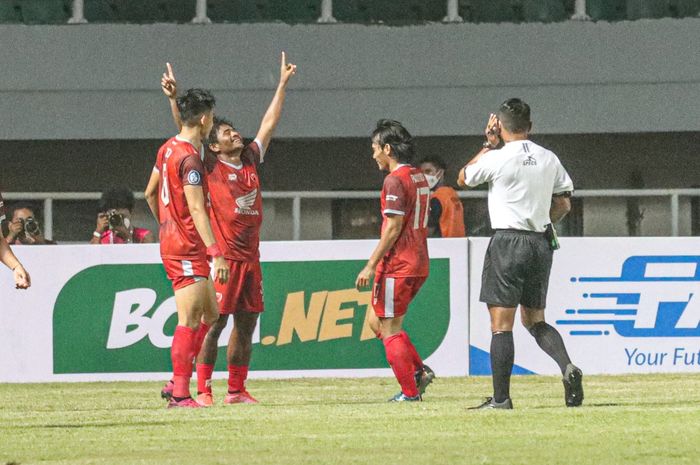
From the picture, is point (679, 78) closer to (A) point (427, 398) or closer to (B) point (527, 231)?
(A) point (427, 398)

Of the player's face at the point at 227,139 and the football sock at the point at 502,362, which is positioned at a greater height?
the player's face at the point at 227,139

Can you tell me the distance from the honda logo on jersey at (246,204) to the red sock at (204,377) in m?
1.08

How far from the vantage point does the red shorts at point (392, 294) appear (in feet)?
35.5

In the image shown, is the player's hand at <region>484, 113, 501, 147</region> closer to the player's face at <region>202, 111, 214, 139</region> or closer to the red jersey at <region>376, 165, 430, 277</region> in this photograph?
the red jersey at <region>376, 165, 430, 277</region>

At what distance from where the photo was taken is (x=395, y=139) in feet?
35.7

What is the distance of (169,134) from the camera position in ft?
71.9

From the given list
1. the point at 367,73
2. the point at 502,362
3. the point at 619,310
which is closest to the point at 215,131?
the point at 502,362

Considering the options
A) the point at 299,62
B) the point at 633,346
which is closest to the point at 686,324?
the point at 633,346

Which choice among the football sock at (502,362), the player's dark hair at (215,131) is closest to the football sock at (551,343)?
the football sock at (502,362)

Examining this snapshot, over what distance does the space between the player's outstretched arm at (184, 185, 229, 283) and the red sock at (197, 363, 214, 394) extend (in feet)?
3.33

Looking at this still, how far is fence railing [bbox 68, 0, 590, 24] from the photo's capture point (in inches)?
859

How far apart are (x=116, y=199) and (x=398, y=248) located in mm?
4820

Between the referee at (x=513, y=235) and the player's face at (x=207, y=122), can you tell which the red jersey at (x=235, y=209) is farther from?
the referee at (x=513, y=235)

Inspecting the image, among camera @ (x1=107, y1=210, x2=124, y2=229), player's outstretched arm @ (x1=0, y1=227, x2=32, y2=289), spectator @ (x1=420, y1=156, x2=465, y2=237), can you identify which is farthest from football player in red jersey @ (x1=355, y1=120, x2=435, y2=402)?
camera @ (x1=107, y1=210, x2=124, y2=229)
